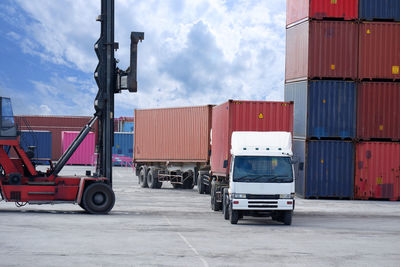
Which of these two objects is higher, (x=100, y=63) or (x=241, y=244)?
(x=100, y=63)

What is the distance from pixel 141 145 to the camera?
38219mm

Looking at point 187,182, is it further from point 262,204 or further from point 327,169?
point 262,204

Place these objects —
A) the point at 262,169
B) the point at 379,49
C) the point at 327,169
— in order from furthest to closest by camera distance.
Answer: the point at 379,49 → the point at 327,169 → the point at 262,169

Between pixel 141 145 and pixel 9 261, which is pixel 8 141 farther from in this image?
pixel 141 145

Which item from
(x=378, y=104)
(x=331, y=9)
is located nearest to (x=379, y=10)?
(x=331, y=9)

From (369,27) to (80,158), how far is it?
45.4m

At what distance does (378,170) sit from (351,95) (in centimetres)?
385

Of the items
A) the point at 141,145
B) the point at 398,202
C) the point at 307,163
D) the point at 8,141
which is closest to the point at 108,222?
the point at 8,141

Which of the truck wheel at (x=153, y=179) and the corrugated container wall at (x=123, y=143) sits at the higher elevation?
the corrugated container wall at (x=123, y=143)

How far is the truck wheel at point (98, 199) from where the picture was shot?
20484 millimetres

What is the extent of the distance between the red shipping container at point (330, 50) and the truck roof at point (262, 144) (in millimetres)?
12572

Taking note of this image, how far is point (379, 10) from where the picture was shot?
3162 cm

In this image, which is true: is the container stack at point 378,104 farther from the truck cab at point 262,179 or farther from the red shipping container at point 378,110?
the truck cab at point 262,179

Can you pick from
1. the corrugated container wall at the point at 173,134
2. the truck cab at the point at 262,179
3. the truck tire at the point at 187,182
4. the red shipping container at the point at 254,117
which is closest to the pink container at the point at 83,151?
the corrugated container wall at the point at 173,134
